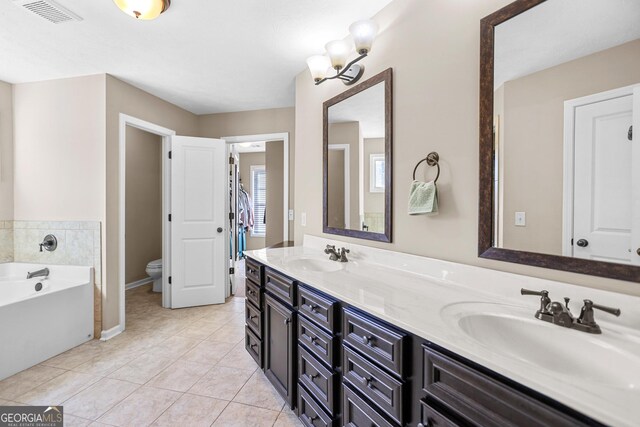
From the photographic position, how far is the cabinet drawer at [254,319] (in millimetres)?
2019

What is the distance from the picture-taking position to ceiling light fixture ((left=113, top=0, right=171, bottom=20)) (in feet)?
5.45

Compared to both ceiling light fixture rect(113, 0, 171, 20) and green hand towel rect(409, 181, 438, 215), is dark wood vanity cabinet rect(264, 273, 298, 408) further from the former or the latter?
ceiling light fixture rect(113, 0, 171, 20)

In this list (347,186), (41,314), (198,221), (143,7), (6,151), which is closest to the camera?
(143,7)

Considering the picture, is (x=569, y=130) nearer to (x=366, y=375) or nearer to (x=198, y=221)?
(x=366, y=375)

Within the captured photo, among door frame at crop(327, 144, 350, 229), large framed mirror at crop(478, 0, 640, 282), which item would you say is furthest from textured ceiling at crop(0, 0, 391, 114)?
large framed mirror at crop(478, 0, 640, 282)

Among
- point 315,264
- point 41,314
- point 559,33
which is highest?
point 559,33

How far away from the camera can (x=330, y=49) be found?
1884 mm

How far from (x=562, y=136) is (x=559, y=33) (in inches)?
14.5

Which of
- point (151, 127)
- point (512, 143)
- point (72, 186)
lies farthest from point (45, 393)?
point (512, 143)

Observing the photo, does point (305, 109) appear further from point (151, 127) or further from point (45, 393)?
point (45, 393)

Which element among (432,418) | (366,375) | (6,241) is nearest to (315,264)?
(366,375)

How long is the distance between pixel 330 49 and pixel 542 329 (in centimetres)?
182

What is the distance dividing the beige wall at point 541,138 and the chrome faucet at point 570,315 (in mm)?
212

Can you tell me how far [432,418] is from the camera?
2.77ft
